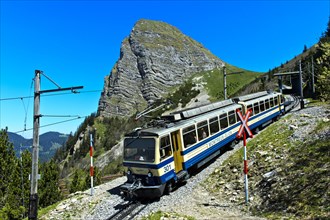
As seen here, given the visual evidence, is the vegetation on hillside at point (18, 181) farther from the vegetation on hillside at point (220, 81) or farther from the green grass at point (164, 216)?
the vegetation on hillside at point (220, 81)

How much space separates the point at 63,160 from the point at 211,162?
123 m

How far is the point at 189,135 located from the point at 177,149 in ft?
4.16

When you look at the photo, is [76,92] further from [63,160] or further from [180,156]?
[63,160]

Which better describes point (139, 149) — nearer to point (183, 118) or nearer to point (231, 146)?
point (183, 118)

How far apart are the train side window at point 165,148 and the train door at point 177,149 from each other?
0.43 meters

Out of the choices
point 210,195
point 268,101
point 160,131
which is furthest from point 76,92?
point 268,101

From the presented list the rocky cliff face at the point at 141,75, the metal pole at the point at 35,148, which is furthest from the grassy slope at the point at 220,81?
the metal pole at the point at 35,148

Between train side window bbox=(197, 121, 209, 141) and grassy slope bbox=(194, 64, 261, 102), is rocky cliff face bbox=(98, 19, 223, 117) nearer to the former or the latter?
grassy slope bbox=(194, 64, 261, 102)

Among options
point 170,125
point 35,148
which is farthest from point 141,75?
point 35,148

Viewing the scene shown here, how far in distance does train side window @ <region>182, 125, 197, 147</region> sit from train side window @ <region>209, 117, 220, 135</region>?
2.00m

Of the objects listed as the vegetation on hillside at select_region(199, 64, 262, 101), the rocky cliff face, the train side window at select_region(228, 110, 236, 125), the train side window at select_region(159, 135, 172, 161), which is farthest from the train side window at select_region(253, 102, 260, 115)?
the rocky cliff face

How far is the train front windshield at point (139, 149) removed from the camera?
13703 millimetres

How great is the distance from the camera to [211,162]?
1828 centimetres

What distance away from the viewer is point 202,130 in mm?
16703
